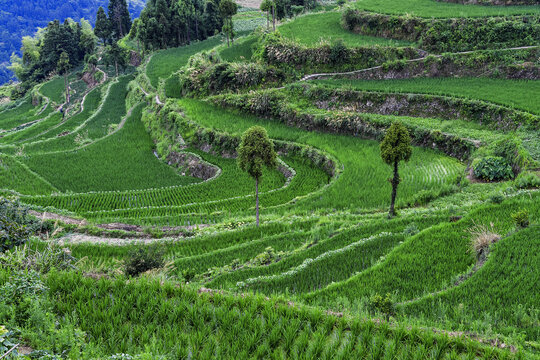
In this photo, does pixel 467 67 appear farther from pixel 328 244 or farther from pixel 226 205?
pixel 328 244

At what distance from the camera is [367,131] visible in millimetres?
25156

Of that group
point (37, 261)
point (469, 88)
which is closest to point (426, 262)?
point (37, 261)

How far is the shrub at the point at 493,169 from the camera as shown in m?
16.3

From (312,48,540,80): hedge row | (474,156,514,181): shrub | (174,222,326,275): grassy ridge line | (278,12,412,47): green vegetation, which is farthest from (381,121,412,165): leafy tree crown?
(278,12,412,47): green vegetation

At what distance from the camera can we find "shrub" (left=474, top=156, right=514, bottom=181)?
16.3m

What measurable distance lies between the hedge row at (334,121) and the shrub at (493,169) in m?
3.11

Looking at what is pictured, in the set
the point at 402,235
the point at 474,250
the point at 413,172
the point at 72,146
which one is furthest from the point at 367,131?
the point at 72,146

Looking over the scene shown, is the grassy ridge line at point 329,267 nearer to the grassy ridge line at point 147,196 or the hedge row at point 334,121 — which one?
the grassy ridge line at point 147,196

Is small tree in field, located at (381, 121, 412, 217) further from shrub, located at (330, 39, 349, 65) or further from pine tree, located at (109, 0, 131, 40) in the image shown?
pine tree, located at (109, 0, 131, 40)

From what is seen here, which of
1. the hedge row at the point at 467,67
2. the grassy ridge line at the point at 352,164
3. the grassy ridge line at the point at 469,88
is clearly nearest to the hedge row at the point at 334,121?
the grassy ridge line at the point at 352,164

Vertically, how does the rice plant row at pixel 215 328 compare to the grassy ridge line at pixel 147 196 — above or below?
above

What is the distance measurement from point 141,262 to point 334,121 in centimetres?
1960

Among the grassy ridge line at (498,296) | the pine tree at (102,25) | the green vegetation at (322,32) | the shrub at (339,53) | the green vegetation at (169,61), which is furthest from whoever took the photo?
the pine tree at (102,25)

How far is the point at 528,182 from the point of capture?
45.7ft
